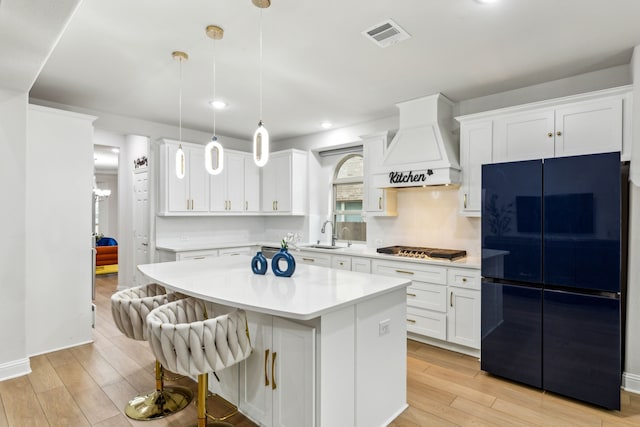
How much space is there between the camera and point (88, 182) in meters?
3.61

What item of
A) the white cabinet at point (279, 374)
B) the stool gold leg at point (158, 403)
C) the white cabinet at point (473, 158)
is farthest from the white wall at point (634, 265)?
the stool gold leg at point (158, 403)

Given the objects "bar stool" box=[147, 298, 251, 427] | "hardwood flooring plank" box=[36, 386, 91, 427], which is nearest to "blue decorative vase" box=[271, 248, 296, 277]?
"bar stool" box=[147, 298, 251, 427]

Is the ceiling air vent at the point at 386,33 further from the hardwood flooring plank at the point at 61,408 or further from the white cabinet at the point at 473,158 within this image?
the hardwood flooring plank at the point at 61,408

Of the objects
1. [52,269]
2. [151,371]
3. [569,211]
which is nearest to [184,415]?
[151,371]

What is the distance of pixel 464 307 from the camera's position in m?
3.29

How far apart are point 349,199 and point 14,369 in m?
4.29

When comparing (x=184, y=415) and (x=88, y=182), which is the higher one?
(x=88, y=182)

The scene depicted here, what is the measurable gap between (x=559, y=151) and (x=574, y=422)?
2.15 meters

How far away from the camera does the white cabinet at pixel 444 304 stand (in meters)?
3.24

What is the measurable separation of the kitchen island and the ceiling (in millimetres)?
1820

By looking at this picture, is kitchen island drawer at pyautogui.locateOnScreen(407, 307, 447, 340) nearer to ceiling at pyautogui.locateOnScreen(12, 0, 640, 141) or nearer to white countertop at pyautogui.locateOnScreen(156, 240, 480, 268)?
white countertop at pyautogui.locateOnScreen(156, 240, 480, 268)

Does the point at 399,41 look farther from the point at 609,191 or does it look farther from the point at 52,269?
the point at 52,269

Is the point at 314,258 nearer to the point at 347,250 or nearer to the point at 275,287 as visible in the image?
the point at 347,250

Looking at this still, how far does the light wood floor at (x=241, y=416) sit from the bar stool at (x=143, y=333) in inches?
2.8
